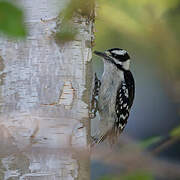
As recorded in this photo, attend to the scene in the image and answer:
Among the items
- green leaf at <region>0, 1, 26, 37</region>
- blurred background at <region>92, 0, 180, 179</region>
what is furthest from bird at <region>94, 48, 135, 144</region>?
green leaf at <region>0, 1, 26, 37</region>

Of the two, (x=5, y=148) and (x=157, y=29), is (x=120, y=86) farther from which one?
(x=5, y=148)

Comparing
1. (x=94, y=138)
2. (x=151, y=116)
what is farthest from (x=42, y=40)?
(x=151, y=116)

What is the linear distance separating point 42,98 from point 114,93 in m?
1.69

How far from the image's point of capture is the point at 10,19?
114 cm

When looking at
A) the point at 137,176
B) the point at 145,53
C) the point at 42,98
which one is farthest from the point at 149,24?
the point at 145,53

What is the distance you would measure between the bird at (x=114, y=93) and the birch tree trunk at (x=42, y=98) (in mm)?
1395

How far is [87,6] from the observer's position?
1287 mm

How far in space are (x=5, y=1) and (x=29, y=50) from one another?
3.26 feet

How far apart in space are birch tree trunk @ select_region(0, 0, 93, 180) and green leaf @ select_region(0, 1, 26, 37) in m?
0.80

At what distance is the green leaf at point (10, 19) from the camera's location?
1.12 m

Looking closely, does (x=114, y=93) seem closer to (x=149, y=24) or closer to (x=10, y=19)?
(x=149, y=24)

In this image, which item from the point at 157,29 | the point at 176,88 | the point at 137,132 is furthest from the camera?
the point at 137,132

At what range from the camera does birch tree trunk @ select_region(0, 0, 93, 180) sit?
1.98 meters

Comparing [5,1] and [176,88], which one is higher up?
[5,1]
